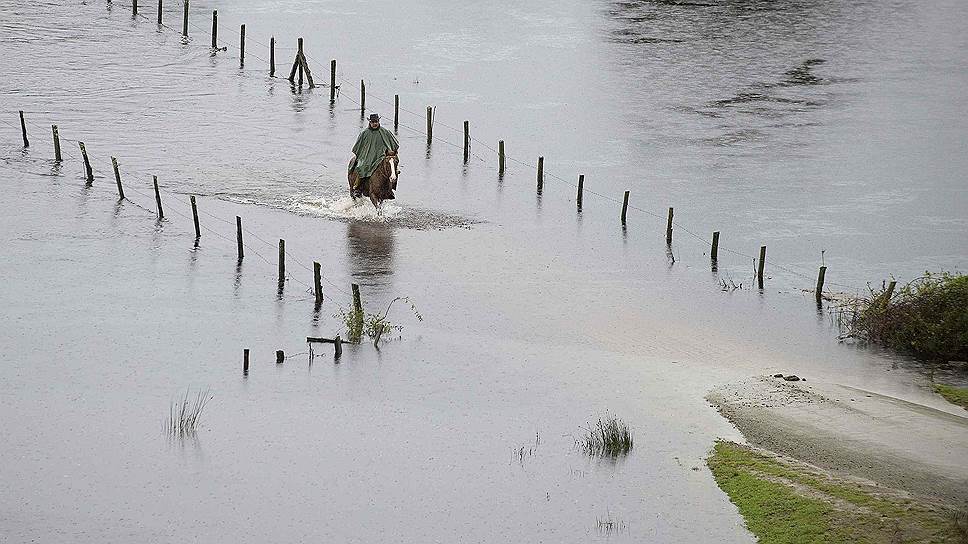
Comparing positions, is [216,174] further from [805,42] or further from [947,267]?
[805,42]

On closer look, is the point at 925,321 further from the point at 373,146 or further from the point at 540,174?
the point at 540,174

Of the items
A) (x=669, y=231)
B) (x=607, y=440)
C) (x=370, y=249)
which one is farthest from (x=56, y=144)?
(x=607, y=440)

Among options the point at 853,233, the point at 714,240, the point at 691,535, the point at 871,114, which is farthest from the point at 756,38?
the point at 691,535

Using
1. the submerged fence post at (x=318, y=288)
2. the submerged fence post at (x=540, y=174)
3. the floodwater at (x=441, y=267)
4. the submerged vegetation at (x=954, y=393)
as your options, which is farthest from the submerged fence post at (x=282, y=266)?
the submerged vegetation at (x=954, y=393)

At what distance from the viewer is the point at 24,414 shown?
24.4 meters

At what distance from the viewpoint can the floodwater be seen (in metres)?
21.5

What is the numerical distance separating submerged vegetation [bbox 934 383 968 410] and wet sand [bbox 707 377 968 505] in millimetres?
511

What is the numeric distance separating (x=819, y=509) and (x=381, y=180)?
20.7 metres

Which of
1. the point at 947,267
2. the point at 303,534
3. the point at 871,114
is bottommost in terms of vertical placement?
the point at 303,534

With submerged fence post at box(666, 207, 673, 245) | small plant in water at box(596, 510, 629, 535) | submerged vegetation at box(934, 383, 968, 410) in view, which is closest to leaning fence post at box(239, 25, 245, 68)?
submerged fence post at box(666, 207, 673, 245)

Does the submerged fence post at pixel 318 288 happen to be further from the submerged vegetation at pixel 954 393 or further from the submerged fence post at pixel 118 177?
the submerged vegetation at pixel 954 393

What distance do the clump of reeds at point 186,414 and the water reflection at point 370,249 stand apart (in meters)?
7.70

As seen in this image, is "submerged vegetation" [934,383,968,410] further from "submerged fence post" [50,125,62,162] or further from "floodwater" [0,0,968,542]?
"submerged fence post" [50,125,62,162]

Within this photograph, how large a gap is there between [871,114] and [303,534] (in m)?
43.6
